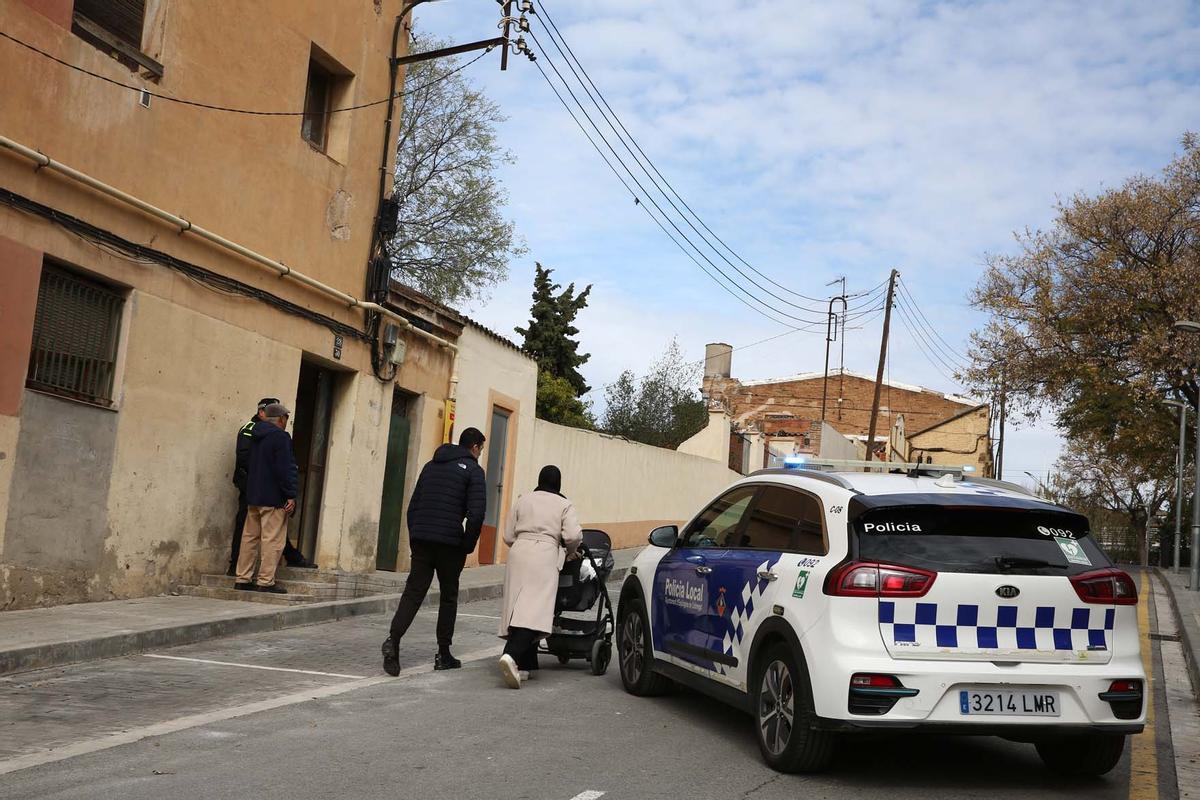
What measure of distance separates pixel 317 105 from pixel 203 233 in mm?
3954

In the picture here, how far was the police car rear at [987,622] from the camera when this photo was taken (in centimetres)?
574

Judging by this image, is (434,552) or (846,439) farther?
(846,439)

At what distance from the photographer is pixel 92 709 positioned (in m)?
7.05

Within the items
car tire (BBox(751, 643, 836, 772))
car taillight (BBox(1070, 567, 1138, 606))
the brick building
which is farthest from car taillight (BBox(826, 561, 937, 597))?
the brick building

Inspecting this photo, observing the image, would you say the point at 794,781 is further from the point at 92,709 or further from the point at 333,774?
the point at 92,709

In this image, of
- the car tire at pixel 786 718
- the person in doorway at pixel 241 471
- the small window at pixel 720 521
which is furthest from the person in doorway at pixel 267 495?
the car tire at pixel 786 718

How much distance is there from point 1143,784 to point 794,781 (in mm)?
1938

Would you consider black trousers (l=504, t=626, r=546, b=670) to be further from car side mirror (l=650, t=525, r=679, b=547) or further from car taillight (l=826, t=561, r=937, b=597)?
car taillight (l=826, t=561, r=937, b=597)

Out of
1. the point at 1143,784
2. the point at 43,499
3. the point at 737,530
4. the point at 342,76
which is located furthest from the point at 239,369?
the point at 1143,784

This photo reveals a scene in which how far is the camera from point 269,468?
11.9m

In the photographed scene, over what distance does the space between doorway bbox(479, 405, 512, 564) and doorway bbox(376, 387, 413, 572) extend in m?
2.88

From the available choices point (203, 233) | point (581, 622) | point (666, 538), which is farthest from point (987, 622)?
point (203, 233)

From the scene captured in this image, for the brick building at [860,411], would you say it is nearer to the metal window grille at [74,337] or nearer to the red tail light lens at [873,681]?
the metal window grille at [74,337]

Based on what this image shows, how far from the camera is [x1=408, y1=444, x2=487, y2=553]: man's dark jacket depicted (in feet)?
29.6
